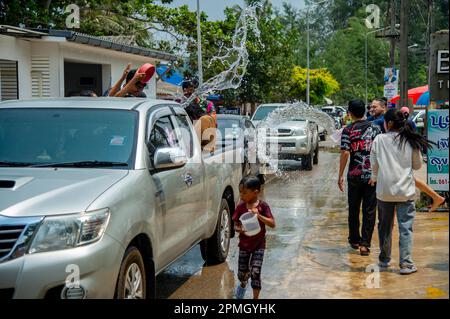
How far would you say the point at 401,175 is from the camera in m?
7.12

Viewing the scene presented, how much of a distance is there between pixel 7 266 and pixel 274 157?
48.0ft

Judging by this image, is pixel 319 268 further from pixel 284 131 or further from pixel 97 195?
pixel 284 131

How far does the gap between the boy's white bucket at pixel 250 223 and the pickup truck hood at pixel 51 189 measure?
1301 mm

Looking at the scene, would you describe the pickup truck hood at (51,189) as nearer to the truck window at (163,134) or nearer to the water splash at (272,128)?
the truck window at (163,134)

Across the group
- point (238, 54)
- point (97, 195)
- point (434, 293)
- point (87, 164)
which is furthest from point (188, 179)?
point (238, 54)

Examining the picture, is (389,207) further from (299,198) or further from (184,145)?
(299,198)

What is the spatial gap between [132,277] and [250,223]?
1402 mm

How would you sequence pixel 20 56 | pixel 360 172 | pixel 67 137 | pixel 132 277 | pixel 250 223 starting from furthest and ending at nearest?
pixel 20 56 → pixel 360 172 → pixel 250 223 → pixel 67 137 → pixel 132 277

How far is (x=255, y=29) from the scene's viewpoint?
108 ft

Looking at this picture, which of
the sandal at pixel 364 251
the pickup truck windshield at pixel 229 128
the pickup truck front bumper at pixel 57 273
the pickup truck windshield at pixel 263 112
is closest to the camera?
the pickup truck front bumper at pixel 57 273

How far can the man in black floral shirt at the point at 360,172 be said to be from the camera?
8344mm

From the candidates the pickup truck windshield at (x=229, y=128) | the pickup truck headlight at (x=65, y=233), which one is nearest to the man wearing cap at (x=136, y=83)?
the pickup truck headlight at (x=65, y=233)

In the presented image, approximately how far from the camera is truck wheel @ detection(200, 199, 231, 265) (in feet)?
25.5
